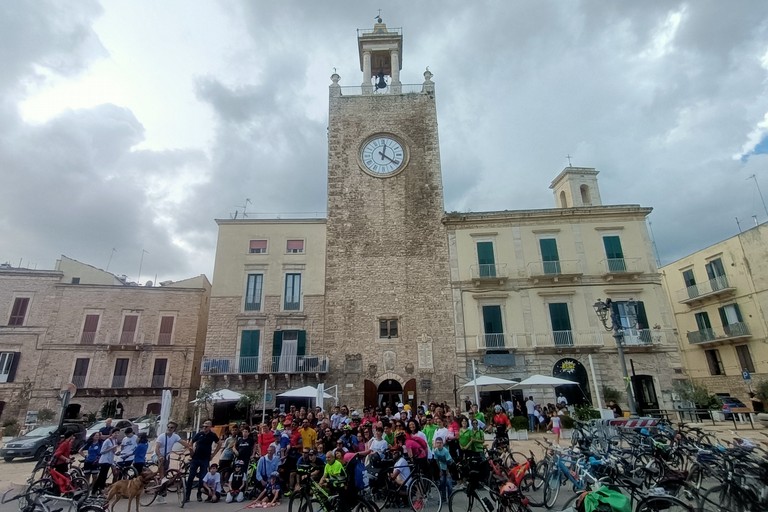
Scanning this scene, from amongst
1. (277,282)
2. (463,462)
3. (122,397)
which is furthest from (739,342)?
(122,397)

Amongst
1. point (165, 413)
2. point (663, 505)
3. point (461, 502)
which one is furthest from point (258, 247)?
point (663, 505)

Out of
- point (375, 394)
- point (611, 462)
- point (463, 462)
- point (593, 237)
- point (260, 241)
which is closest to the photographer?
point (611, 462)

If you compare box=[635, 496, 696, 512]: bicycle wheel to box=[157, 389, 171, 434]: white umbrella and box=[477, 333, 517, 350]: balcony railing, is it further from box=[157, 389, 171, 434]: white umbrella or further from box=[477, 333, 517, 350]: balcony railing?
box=[477, 333, 517, 350]: balcony railing

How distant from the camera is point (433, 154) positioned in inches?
1069

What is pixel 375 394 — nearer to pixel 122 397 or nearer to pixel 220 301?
pixel 220 301

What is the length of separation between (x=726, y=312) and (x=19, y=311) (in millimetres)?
44673

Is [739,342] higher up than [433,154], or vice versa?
[433,154]

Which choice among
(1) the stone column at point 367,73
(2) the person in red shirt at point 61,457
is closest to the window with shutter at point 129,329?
(2) the person in red shirt at point 61,457

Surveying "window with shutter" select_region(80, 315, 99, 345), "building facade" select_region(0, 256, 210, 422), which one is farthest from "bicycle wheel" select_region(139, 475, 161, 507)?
"window with shutter" select_region(80, 315, 99, 345)

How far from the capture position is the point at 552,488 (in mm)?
7715

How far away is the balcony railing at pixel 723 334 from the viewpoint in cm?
2494

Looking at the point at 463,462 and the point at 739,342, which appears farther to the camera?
the point at 739,342

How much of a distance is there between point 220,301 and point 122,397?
28.7ft

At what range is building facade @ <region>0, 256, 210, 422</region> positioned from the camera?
82.6ft
